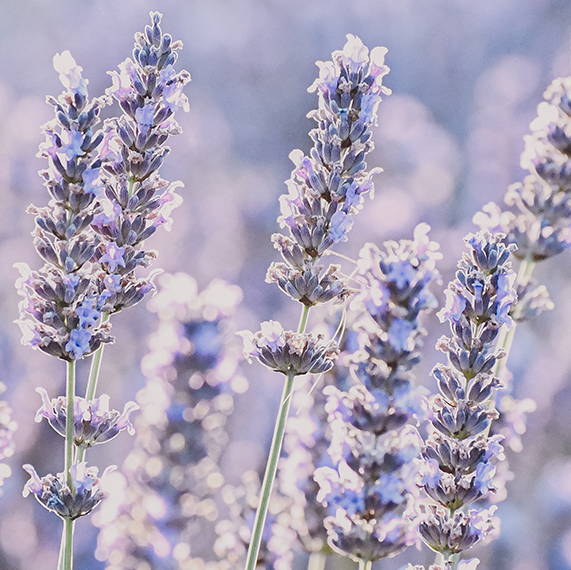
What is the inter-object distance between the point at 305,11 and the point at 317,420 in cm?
686

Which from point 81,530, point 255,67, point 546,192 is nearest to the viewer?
point 546,192

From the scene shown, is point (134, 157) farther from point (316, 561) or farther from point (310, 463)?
point (316, 561)

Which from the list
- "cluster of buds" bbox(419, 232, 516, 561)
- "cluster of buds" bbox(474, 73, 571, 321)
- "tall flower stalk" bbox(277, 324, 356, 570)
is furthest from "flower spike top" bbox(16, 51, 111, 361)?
"cluster of buds" bbox(474, 73, 571, 321)

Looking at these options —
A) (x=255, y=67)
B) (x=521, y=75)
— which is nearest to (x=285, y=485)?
(x=521, y=75)

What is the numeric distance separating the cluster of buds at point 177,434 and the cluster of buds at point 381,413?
0.58 metres

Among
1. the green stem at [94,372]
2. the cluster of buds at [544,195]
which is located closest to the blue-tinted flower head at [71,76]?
the green stem at [94,372]

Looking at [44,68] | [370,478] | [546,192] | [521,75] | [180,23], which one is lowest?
[370,478]

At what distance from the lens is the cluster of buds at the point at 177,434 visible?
238cm

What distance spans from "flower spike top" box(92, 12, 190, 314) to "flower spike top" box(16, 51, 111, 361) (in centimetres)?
4

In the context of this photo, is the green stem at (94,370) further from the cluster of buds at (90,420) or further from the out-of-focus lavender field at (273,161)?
the out-of-focus lavender field at (273,161)

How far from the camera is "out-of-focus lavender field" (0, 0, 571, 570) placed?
148 inches

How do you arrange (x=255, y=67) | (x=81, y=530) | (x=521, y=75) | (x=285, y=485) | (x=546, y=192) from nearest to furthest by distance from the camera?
1. (x=285, y=485)
2. (x=546, y=192)
3. (x=81, y=530)
4. (x=521, y=75)
5. (x=255, y=67)

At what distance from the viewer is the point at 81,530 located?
3.77 metres

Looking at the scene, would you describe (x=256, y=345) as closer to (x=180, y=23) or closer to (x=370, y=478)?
(x=370, y=478)
